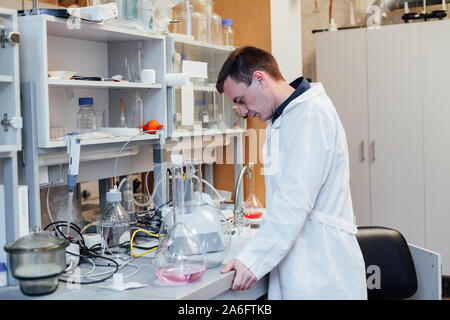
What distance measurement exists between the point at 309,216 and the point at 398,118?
100 inches

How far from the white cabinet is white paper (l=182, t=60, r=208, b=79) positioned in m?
1.73

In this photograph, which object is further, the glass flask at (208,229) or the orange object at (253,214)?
the orange object at (253,214)

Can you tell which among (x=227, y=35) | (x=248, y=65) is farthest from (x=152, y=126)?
(x=227, y=35)

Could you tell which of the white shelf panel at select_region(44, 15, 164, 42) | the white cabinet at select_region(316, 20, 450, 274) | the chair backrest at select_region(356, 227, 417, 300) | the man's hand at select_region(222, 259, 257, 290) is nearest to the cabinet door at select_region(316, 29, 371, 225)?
the white cabinet at select_region(316, 20, 450, 274)

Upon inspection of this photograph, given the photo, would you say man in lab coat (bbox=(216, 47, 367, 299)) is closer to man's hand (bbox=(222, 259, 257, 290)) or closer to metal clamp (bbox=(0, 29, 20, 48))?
man's hand (bbox=(222, 259, 257, 290))

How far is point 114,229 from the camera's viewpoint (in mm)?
1942

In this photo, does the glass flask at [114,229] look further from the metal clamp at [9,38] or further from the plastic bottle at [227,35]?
the plastic bottle at [227,35]

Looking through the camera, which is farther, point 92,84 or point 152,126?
point 152,126

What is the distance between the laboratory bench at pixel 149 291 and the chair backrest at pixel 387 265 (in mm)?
749

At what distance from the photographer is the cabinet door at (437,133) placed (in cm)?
381

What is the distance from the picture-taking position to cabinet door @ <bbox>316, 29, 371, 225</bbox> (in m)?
4.04

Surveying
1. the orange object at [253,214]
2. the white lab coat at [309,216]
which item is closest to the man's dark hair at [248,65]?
the white lab coat at [309,216]

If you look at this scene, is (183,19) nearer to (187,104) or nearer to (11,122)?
(187,104)

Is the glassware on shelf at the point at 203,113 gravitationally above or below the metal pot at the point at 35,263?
above
